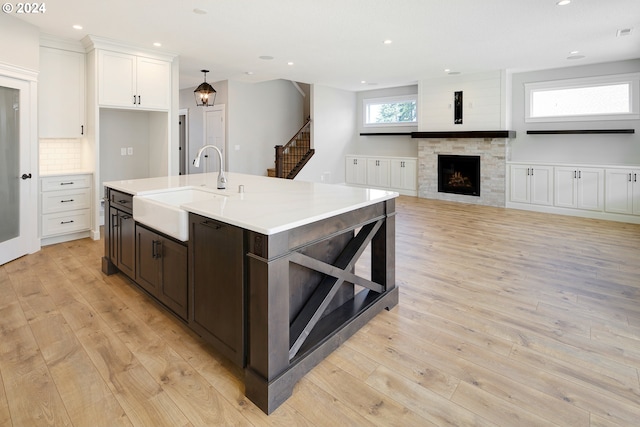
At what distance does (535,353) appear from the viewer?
7.43 feet

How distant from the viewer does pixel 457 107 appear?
782 centimetres

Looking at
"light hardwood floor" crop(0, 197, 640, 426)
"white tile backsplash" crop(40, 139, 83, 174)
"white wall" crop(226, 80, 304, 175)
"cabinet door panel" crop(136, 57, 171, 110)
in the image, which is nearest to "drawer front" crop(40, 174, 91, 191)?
"white tile backsplash" crop(40, 139, 83, 174)

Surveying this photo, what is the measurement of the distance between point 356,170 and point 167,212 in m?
7.94

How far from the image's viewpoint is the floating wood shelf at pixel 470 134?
23.5 feet

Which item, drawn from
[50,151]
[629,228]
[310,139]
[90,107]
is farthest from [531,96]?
[50,151]

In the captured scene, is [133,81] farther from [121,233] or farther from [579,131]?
[579,131]

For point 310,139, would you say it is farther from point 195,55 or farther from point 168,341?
point 168,341

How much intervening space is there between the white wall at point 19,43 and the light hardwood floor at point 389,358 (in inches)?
87.6

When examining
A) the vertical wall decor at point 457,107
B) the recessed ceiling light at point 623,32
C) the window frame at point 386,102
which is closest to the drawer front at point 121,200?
the recessed ceiling light at point 623,32

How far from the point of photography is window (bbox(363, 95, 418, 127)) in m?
9.23

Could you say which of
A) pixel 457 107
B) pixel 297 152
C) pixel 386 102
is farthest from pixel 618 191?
pixel 297 152

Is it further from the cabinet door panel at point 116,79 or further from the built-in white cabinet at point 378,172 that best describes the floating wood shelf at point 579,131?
the cabinet door panel at point 116,79

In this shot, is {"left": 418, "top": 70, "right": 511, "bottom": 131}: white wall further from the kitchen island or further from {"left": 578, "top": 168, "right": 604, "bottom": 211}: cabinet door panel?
the kitchen island

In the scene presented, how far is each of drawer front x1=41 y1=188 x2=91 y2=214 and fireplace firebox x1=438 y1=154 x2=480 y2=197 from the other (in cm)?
681
